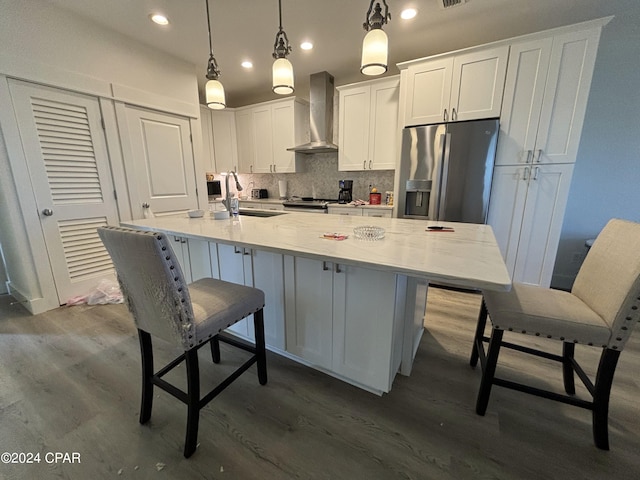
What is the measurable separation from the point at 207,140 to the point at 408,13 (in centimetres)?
346

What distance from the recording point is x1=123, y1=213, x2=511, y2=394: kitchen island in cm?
104

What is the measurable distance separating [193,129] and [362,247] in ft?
10.7

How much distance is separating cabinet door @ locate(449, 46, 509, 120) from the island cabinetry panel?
2452mm

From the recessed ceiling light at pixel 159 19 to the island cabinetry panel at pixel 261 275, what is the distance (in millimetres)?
2213

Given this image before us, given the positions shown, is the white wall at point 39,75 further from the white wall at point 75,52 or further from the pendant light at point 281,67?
the pendant light at point 281,67

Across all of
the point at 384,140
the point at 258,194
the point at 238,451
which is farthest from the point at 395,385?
the point at 258,194

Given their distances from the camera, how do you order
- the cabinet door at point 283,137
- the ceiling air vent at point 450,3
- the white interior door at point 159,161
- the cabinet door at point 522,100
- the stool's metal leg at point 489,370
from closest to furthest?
the stool's metal leg at point 489,370 → the ceiling air vent at point 450,3 → the cabinet door at point 522,100 → the white interior door at point 159,161 → the cabinet door at point 283,137

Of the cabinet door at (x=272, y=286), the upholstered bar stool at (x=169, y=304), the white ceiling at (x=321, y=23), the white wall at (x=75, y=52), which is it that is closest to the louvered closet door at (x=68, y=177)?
the white wall at (x=75, y=52)

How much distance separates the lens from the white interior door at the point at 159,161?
2.86m

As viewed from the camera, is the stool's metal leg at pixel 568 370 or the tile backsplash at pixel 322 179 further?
the tile backsplash at pixel 322 179

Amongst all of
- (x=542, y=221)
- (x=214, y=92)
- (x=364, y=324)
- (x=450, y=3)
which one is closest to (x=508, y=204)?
(x=542, y=221)

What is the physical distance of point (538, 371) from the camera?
1.62m

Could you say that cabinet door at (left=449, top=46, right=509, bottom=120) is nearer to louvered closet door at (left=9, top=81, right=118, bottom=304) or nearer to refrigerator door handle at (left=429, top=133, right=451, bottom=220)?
refrigerator door handle at (left=429, top=133, right=451, bottom=220)

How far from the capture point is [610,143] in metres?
2.55
